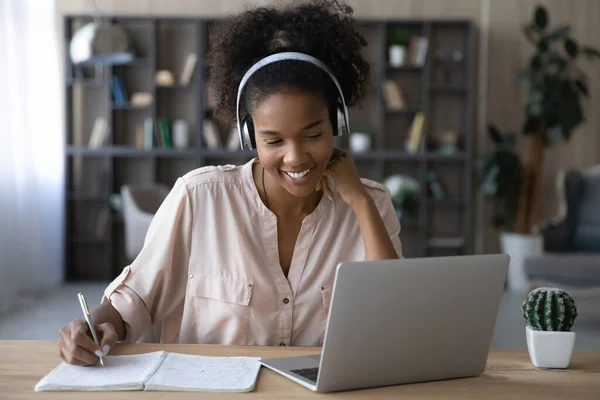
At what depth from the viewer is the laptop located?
→ 1163mm

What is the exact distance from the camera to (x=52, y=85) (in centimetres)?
647

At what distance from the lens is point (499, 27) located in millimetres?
6832

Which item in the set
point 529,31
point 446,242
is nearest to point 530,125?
point 529,31

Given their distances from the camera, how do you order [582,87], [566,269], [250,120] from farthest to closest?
1. [582,87]
2. [566,269]
3. [250,120]

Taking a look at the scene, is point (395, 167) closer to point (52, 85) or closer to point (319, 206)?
point (52, 85)

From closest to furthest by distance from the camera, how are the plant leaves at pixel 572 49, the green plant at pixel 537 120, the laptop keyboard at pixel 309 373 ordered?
the laptop keyboard at pixel 309 373 → the green plant at pixel 537 120 → the plant leaves at pixel 572 49

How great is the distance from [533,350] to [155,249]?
2.80 ft

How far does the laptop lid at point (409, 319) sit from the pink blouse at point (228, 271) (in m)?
0.50

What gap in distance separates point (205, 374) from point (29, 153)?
5.04 meters

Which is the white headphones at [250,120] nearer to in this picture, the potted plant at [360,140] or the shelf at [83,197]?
the potted plant at [360,140]

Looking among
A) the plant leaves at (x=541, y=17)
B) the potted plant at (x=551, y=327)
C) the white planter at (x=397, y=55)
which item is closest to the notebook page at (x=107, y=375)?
the potted plant at (x=551, y=327)

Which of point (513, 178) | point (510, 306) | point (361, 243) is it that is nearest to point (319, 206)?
point (361, 243)

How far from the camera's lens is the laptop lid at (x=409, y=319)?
1162 mm

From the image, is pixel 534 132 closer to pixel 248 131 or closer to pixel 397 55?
pixel 397 55
